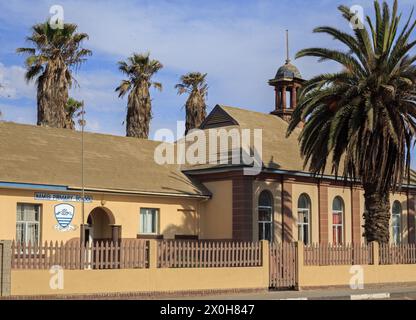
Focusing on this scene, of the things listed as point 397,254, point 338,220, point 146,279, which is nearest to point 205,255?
point 146,279

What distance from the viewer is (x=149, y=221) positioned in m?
32.6

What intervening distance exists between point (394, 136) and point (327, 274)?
5.91 meters

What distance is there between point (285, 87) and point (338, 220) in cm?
905

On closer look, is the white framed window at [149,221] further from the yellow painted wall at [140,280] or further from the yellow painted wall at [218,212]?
the yellow painted wall at [140,280]

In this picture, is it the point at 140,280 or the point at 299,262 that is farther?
the point at 299,262

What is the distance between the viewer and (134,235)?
3172 cm

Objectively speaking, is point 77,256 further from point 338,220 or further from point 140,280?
point 338,220

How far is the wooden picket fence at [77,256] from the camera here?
70.2 feet

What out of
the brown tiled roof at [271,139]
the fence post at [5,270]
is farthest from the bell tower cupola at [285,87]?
the fence post at [5,270]

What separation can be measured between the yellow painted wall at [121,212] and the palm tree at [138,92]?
64.6 ft

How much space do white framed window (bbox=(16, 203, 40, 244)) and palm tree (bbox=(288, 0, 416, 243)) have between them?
37.7 feet

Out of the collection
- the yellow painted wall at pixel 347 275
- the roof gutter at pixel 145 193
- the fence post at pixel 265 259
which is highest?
the roof gutter at pixel 145 193
